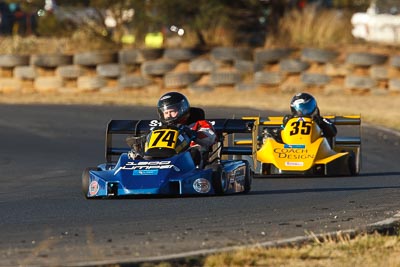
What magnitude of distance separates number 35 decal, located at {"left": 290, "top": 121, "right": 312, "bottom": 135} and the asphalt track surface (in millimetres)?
735

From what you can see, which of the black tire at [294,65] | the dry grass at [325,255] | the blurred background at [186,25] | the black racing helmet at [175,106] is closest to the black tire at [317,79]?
the black tire at [294,65]

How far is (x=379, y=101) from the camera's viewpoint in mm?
22484

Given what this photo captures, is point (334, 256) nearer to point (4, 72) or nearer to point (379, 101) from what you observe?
point (379, 101)

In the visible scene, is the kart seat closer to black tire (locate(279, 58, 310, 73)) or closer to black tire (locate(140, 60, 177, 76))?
black tire (locate(279, 58, 310, 73))

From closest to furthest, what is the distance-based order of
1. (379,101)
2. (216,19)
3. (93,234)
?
(93,234) < (379,101) < (216,19)

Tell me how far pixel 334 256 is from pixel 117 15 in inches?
795

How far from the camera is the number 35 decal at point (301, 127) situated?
13.0m

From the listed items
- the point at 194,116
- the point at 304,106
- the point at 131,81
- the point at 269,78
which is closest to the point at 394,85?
the point at 269,78

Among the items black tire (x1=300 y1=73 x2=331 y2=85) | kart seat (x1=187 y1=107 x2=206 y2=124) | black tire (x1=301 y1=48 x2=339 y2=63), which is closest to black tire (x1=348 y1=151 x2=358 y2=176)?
kart seat (x1=187 y1=107 x2=206 y2=124)

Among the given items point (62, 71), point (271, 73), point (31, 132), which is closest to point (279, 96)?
point (271, 73)

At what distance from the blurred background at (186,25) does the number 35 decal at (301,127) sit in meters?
11.9

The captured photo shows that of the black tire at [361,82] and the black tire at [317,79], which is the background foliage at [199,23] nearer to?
the black tire at [317,79]

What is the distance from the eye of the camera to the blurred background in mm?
25469

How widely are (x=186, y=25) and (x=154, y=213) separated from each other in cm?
1706
